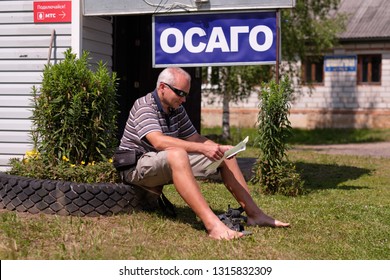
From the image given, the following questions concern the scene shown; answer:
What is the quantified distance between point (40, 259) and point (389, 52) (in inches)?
913

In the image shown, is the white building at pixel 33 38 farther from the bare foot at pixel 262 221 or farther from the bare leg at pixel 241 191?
the bare foot at pixel 262 221

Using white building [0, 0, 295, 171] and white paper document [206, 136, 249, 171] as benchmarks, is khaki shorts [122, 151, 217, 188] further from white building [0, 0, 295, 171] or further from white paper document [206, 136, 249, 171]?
white building [0, 0, 295, 171]

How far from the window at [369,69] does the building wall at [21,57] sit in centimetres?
1895

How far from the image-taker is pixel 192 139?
23.4 feet

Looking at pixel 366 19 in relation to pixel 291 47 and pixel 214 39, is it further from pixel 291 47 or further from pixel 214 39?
pixel 214 39

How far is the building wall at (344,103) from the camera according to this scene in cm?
2711

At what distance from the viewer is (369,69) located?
90.3 feet

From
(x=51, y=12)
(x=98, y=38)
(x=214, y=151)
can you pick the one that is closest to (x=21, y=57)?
(x=51, y=12)

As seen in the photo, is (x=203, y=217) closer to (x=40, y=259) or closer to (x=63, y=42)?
(x=40, y=259)

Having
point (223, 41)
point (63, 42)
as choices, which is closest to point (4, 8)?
point (63, 42)

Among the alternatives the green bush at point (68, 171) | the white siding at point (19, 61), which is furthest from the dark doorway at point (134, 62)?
the green bush at point (68, 171)

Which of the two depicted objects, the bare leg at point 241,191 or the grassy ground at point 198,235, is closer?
the grassy ground at point 198,235

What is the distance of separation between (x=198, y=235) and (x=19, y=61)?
15.1ft

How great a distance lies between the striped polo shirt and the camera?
6634 mm
